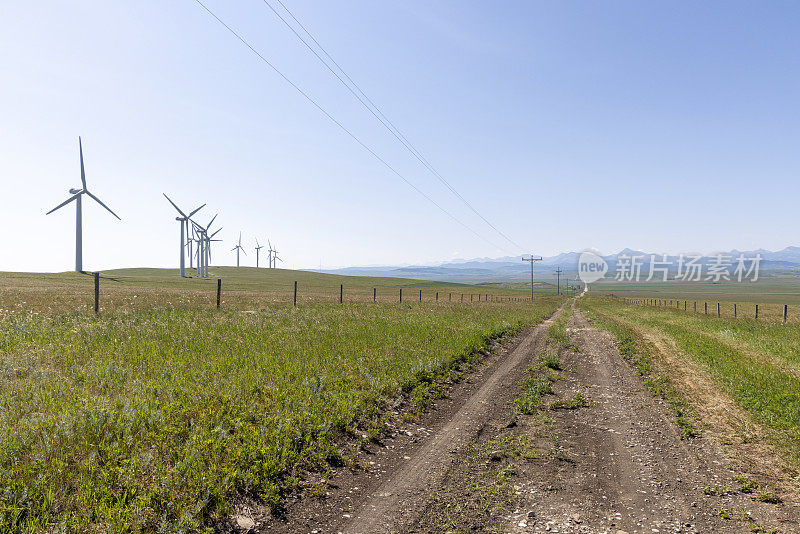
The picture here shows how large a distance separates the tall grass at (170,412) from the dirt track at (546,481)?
106cm

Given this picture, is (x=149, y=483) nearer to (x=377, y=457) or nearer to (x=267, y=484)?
(x=267, y=484)

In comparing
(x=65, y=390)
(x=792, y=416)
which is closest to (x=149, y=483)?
(x=65, y=390)

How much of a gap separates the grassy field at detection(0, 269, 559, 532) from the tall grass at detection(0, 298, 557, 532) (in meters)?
0.03

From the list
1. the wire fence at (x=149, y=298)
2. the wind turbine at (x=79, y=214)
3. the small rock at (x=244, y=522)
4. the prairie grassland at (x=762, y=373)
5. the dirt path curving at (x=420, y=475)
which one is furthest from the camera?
the wind turbine at (x=79, y=214)

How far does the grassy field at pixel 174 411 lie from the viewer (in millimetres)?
5008

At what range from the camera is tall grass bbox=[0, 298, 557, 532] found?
5.00 m

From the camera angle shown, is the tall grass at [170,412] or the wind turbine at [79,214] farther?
the wind turbine at [79,214]

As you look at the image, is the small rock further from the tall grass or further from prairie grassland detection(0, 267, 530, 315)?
prairie grassland detection(0, 267, 530, 315)

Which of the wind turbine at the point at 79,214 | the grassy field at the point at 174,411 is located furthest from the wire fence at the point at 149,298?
the wind turbine at the point at 79,214

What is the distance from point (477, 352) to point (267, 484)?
39.3 ft

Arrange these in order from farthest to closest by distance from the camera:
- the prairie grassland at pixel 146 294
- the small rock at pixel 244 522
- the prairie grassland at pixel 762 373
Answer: the prairie grassland at pixel 146 294 < the prairie grassland at pixel 762 373 < the small rock at pixel 244 522

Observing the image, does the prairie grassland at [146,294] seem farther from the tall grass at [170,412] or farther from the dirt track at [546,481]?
the dirt track at [546,481]

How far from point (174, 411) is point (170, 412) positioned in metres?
0.08

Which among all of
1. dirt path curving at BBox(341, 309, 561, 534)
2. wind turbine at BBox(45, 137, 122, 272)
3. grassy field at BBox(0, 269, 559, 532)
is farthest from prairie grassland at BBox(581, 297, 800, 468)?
wind turbine at BBox(45, 137, 122, 272)
